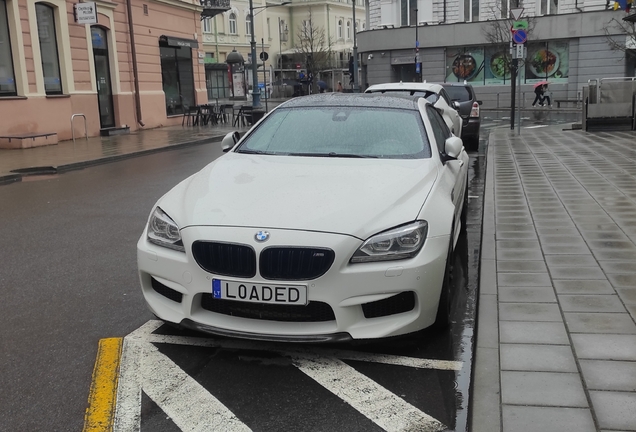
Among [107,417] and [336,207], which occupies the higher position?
[336,207]

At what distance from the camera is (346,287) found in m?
3.60

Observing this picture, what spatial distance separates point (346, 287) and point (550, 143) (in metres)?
13.2

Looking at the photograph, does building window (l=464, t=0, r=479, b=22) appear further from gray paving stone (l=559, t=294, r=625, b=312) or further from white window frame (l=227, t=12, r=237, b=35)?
gray paving stone (l=559, t=294, r=625, b=312)

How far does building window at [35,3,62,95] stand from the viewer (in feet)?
Result: 64.2

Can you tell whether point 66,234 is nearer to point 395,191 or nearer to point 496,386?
point 395,191

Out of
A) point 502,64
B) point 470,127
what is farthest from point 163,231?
point 502,64

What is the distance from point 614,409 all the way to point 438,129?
340 centimetres

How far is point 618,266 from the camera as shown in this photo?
17.6 feet

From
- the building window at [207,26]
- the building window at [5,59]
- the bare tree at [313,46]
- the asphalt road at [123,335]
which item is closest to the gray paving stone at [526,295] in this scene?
the asphalt road at [123,335]

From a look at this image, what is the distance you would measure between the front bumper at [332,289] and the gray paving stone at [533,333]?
51 cm

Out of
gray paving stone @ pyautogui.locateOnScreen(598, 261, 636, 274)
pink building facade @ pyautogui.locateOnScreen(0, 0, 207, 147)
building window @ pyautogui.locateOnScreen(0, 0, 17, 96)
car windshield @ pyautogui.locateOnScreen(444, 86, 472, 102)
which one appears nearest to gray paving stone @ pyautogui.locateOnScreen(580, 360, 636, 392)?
gray paving stone @ pyautogui.locateOnScreen(598, 261, 636, 274)

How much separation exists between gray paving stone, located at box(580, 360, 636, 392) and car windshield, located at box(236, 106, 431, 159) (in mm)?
2061

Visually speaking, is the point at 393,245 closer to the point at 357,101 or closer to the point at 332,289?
the point at 332,289

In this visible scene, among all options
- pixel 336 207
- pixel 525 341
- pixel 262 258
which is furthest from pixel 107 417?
pixel 525 341
